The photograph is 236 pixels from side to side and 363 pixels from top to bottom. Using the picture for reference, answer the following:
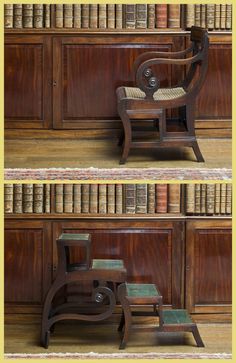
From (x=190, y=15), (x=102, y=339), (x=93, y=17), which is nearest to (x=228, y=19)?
(x=190, y=15)

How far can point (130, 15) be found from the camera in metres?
5.31

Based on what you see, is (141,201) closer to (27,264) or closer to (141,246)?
(141,246)

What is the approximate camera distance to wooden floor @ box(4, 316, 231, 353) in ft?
14.6

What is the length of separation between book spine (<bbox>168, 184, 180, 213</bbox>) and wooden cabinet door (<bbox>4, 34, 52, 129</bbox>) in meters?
1.10

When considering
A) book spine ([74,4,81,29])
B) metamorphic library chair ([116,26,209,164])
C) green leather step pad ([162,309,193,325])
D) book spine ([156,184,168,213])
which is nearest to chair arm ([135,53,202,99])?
metamorphic library chair ([116,26,209,164])

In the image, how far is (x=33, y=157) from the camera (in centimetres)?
499

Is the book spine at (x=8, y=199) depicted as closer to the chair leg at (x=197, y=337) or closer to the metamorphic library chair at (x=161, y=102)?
the metamorphic library chair at (x=161, y=102)

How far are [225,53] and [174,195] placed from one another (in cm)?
115

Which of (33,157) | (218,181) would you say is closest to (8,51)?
Result: (33,157)

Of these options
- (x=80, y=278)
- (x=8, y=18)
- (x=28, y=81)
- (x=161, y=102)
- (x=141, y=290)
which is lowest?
(x=141, y=290)

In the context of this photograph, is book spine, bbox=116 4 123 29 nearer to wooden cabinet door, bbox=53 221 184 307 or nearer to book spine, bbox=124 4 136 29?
book spine, bbox=124 4 136 29

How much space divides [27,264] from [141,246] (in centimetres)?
71

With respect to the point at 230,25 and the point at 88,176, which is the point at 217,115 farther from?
the point at 88,176

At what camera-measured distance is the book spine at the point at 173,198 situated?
4.84 meters
